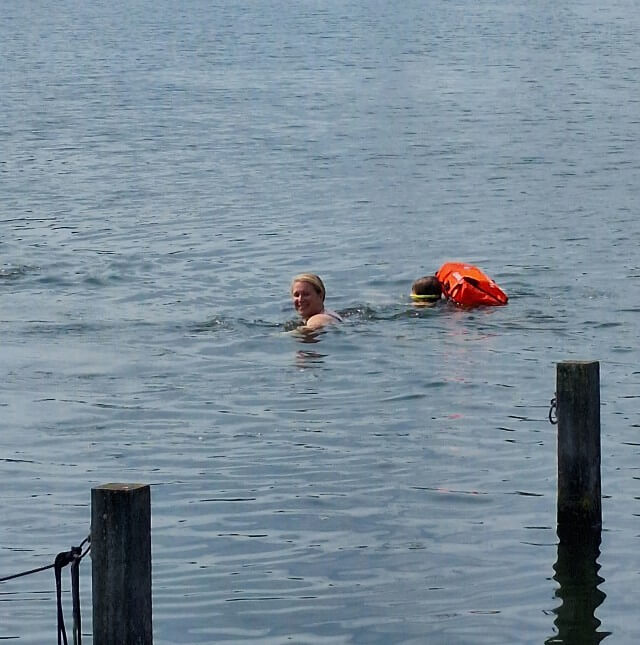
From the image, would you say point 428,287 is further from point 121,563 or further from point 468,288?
point 121,563

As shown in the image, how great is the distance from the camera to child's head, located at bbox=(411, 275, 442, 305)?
1788 cm

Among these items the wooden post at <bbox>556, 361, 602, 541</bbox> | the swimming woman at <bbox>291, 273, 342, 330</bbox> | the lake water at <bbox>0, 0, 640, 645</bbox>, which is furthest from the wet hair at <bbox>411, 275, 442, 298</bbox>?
the wooden post at <bbox>556, 361, 602, 541</bbox>

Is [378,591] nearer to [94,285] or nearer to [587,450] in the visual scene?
[587,450]

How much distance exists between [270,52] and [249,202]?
135ft

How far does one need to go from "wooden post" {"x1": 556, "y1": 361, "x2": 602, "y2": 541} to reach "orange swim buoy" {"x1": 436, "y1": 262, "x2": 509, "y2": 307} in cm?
778

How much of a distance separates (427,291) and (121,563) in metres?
11.2

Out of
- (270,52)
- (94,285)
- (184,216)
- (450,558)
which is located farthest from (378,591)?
(270,52)

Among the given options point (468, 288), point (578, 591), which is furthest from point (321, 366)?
point (578, 591)

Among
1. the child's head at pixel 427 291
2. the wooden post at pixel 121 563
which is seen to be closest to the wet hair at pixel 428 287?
the child's head at pixel 427 291

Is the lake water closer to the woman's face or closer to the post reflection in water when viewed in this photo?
the post reflection in water

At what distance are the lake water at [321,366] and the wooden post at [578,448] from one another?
0.23 metres

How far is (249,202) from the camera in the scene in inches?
1106

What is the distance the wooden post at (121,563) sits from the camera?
6.94 m

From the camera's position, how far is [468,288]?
17578 mm
